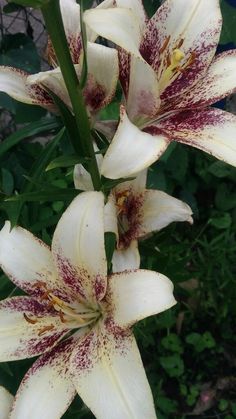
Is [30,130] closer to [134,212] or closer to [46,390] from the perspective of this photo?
[134,212]

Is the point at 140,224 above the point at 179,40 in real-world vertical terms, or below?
below

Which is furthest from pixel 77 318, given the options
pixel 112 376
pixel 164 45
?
pixel 164 45

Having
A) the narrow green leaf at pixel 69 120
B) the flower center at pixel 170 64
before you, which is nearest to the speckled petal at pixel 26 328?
the narrow green leaf at pixel 69 120

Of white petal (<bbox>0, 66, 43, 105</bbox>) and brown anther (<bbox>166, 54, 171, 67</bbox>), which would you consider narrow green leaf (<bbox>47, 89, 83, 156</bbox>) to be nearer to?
white petal (<bbox>0, 66, 43, 105</bbox>)

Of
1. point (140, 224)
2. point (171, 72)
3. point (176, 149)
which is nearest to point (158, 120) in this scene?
point (171, 72)

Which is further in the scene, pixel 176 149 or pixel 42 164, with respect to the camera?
pixel 176 149

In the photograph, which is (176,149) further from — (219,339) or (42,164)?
(42,164)

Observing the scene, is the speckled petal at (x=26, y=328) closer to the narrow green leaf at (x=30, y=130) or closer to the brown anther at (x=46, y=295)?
the brown anther at (x=46, y=295)
